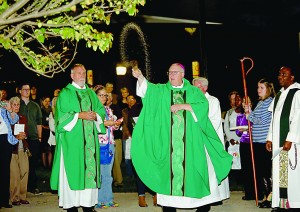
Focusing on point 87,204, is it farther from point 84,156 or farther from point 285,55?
point 285,55

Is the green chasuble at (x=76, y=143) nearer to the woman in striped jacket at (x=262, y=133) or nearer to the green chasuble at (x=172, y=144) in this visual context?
the green chasuble at (x=172, y=144)

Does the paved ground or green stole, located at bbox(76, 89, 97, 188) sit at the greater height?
green stole, located at bbox(76, 89, 97, 188)

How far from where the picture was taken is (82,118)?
8.85m

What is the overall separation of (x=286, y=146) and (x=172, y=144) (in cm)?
190

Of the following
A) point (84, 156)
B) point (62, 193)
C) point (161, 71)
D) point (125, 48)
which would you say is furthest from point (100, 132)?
point (161, 71)

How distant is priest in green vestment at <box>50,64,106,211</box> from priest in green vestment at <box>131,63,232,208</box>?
3.61 feet

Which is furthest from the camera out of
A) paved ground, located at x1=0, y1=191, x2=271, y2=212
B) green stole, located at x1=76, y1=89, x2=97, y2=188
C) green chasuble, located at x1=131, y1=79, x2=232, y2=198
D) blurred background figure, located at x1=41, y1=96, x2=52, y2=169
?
blurred background figure, located at x1=41, y1=96, x2=52, y2=169

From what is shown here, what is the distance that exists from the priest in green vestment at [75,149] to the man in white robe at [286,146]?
9.80ft

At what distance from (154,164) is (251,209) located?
Result: 2506 mm

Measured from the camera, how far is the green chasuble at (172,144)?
8227mm

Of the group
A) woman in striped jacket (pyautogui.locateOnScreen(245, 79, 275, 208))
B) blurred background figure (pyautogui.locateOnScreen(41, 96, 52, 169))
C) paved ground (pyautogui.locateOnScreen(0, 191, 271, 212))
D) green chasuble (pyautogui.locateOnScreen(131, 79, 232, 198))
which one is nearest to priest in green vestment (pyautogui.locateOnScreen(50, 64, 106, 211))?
green chasuble (pyautogui.locateOnScreen(131, 79, 232, 198))

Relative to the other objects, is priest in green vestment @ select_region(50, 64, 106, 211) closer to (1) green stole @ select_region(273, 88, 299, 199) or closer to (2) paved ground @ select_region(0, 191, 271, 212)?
(2) paved ground @ select_region(0, 191, 271, 212)

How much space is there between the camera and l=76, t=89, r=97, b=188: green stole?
900 cm

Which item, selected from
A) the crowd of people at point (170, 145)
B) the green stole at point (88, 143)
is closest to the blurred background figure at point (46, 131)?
the crowd of people at point (170, 145)
